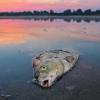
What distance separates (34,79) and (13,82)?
3.29 ft

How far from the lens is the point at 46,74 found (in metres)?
13.6

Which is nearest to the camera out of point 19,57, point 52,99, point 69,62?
point 52,99

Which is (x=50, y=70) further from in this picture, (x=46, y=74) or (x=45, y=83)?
(x=45, y=83)

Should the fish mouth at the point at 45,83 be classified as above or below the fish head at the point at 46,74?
below

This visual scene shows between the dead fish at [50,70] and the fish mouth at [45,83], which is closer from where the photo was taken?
the fish mouth at [45,83]

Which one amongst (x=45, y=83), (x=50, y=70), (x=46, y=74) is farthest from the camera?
(x=50, y=70)

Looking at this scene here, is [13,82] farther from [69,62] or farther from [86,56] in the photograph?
[86,56]

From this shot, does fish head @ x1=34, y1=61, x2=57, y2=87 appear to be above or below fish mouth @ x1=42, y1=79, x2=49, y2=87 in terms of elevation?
above

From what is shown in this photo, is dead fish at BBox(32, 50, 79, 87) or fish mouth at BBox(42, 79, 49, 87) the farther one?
dead fish at BBox(32, 50, 79, 87)

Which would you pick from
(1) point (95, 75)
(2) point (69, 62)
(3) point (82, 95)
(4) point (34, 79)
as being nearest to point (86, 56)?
(2) point (69, 62)

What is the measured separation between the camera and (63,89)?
514 inches

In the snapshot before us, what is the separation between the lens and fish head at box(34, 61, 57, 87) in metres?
13.3

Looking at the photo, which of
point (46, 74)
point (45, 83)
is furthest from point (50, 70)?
point (45, 83)

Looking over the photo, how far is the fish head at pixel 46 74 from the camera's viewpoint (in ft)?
43.8
